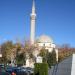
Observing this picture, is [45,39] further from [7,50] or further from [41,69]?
[41,69]

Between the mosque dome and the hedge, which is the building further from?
the mosque dome

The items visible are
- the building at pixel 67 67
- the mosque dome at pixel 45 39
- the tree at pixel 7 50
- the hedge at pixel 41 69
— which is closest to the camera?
the building at pixel 67 67

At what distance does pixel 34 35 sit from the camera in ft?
417

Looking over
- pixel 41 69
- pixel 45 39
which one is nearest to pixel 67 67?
pixel 41 69

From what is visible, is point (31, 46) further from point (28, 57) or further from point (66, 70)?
point (66, 70)

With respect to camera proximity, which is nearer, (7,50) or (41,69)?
(41,69)

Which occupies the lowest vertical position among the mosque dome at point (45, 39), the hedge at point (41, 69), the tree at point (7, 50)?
the hedge at point (41, 69)

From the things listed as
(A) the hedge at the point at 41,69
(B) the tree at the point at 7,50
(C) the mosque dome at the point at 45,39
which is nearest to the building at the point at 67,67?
(A) the hedge at the point at 41,69

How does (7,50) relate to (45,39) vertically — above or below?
below

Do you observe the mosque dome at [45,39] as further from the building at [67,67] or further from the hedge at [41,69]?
the building at [67,67]

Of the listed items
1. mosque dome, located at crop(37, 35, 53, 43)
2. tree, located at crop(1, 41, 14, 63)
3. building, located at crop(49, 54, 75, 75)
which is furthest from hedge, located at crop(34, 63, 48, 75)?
mosque dome, located at crop(37, 35, 53, 43)

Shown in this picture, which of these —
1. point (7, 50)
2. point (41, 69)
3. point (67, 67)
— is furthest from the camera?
point (7, 50)

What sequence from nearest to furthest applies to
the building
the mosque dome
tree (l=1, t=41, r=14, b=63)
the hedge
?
the building < the hedge < tree (l=1, t=41, r=14, b=63) < the mosque dome

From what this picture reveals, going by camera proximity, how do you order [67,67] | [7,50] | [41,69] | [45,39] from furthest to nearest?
[45,39], [7,50], [41,69], [67,67]
